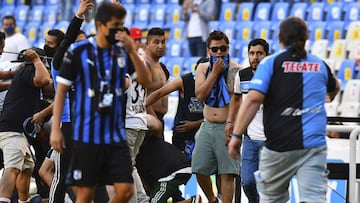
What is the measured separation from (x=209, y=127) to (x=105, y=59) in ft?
8.60

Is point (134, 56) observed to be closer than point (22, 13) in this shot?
Yes

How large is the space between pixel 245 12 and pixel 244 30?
74 centimetres

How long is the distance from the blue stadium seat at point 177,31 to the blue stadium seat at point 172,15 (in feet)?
0.68

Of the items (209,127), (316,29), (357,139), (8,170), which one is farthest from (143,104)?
(316,29)

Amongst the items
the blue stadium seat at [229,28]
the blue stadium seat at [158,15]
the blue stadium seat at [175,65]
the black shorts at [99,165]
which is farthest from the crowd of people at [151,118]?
the blue stadium seat at [158,15]

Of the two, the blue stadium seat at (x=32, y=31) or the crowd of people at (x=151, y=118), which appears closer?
the crowd of people at (x=151, y=118)

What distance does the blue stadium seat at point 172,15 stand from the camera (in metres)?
22.3

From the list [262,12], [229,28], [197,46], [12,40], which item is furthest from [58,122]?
[262,12]

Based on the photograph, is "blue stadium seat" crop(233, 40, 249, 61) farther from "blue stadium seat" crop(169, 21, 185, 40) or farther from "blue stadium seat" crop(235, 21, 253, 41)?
"blue stadium seat" crop(169, 21, 185, 40)

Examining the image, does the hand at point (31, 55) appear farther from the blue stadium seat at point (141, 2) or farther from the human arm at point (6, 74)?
the blue stadium seat at point (141, 2)

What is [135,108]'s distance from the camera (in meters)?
9.94

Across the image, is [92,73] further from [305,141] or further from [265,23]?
[265,23]

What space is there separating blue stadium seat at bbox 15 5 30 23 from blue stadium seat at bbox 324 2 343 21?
313 inches

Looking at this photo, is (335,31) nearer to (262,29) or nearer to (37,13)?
(262,29)
